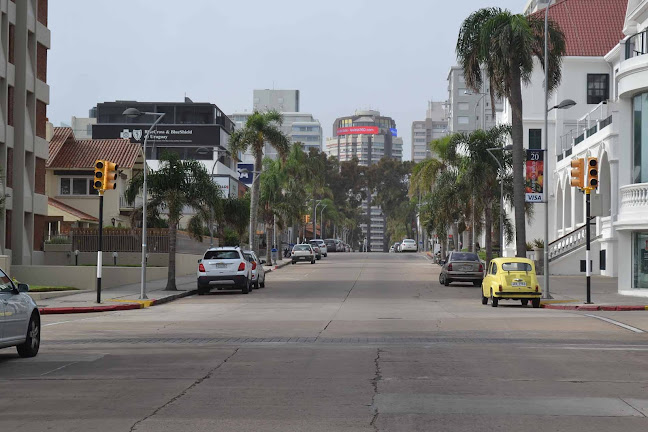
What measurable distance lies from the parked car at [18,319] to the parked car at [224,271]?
22.7 metres

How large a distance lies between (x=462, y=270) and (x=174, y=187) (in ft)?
47.9

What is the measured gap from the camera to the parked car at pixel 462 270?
45844mm

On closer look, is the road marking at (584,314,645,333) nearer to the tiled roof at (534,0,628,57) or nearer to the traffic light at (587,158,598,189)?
the traffic light at (587,158,598,189)

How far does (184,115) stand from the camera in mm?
114812

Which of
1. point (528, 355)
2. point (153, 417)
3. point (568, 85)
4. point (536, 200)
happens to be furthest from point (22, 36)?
point (568, 85)

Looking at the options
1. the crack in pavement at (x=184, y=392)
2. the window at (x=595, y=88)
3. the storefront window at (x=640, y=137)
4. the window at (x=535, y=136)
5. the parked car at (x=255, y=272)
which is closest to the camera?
the crack in pavement at (x=184, y=392)

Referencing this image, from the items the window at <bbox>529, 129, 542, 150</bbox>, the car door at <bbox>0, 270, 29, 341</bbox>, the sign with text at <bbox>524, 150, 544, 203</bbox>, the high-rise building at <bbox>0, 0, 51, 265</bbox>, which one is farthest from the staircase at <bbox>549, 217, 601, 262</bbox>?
the car door at <bbox>0, 270, 29, 341</bbox>

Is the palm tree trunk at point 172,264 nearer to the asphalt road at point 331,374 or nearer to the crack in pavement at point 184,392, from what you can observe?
the asphalt road at point 331,374

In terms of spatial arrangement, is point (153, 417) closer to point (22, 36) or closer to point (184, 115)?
point (22, 36)

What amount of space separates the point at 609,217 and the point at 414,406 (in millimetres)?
43891

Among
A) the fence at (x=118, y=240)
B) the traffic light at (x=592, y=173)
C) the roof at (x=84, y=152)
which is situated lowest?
the fence at (x=118, y=240)

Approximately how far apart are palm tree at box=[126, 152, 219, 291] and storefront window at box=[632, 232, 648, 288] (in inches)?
649

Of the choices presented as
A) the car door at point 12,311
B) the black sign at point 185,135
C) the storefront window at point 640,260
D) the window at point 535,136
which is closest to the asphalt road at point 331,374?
the car door at point 12,311

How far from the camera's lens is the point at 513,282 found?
3125 cm
